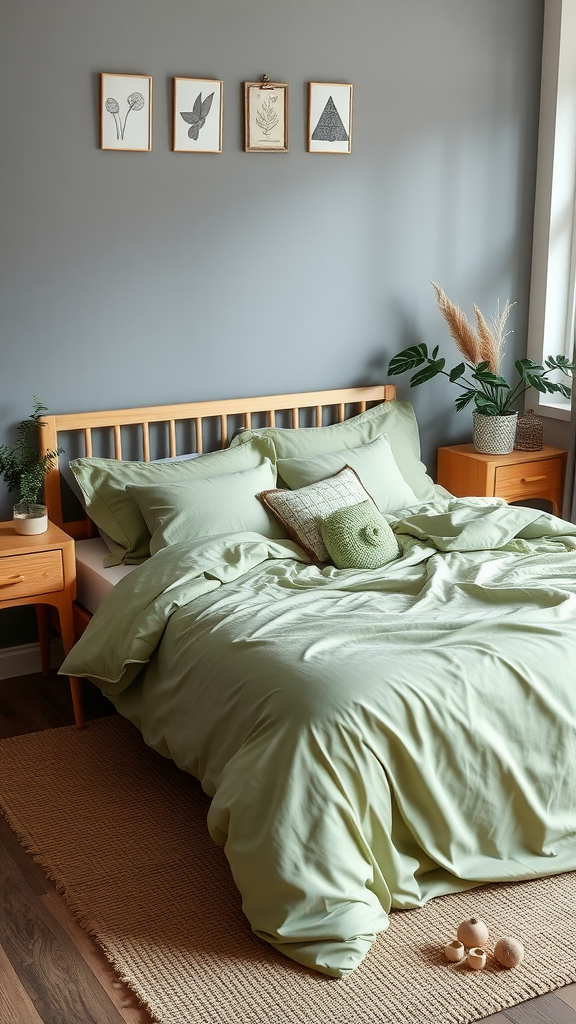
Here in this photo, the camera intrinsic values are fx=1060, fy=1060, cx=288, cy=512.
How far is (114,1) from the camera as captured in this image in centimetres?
368

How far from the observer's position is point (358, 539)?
11.4ft

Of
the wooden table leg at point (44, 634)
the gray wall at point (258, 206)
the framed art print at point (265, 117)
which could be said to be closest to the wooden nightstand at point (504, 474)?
the gray wall at point (258, 206)

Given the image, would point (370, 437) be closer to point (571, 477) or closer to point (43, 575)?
point (571, 477)

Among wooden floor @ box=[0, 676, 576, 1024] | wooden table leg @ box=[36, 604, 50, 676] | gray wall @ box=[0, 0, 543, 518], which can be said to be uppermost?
gray wall @ box=[0, 0, 543, 518]

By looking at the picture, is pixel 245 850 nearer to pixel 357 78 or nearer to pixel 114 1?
pixel 114 1

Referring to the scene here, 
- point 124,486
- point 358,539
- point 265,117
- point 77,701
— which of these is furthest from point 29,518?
point 265,117

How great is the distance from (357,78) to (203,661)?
263 cm

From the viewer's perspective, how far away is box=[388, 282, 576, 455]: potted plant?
452 cm

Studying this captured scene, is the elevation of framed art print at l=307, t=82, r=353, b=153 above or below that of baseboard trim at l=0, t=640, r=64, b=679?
above

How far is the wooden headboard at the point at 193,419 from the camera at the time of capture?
12.6ft

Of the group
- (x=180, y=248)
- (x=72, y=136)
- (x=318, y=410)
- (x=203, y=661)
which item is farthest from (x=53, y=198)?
(x=203, y=661)

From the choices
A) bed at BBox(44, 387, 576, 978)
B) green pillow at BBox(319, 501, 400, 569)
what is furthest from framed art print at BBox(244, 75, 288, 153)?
green pillow at BBox(319, 501, 400, 569)

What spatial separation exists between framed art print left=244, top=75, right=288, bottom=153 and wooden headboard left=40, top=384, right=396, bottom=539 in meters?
0.97

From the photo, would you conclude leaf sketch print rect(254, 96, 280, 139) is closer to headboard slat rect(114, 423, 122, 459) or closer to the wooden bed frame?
the wooden bed frame
